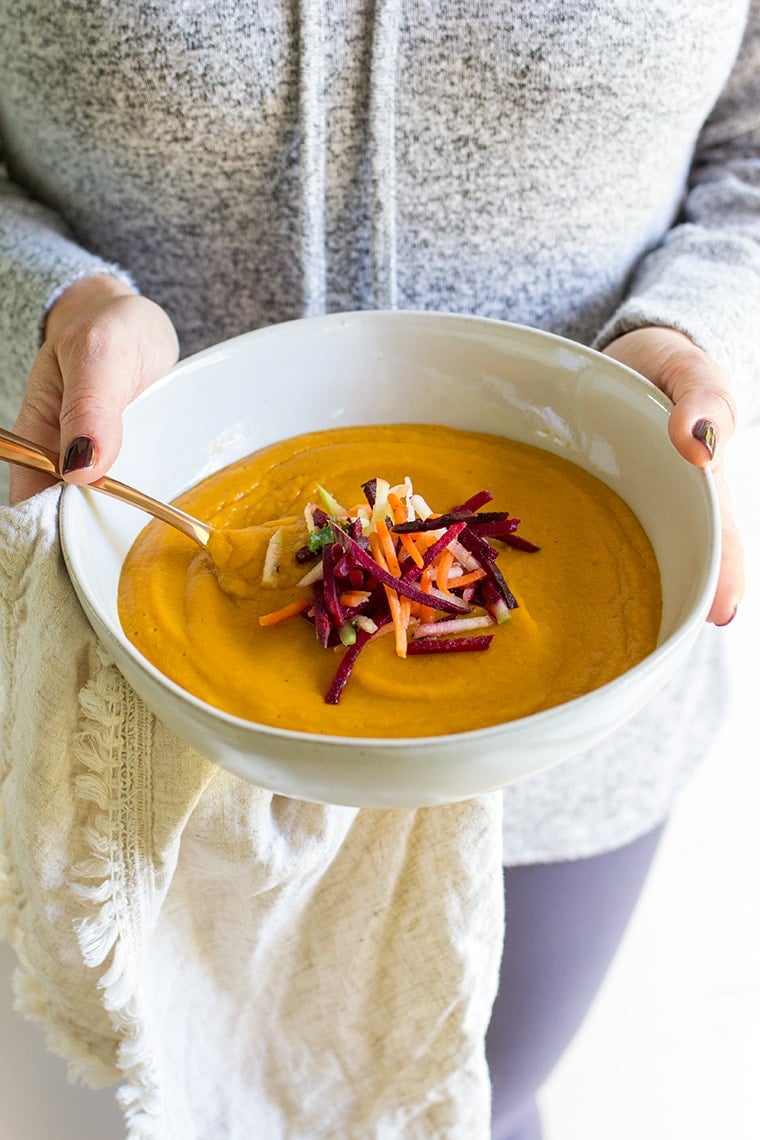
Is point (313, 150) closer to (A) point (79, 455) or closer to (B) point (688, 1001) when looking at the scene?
(A) point (79, 455)

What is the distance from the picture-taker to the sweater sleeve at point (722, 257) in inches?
43.2

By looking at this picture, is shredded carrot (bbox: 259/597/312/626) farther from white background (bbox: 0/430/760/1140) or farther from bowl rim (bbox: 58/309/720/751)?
white background (bbox: 0/430/760/1140)

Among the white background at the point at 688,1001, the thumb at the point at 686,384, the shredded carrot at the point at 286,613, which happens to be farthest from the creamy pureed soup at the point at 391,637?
the white background at the point at 688,1001

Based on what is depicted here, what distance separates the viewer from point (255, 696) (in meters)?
0.78

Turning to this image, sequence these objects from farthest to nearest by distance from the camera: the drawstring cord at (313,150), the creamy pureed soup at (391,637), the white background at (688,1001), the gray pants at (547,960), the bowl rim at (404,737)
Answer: the white background at (688,1001) < the gray pants at (547,960) < the drawstring cord at (313,150) < the creamy pureed soup at (391,637) < the bowl rim at (404,737)

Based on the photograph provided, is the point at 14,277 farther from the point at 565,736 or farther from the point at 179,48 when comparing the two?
the point at 565,736

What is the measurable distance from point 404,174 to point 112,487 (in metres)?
0.50

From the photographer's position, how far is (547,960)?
4.21ft

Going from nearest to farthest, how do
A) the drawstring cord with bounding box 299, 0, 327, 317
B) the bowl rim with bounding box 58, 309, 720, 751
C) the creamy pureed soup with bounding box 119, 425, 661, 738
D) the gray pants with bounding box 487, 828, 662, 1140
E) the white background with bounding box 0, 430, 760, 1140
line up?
1. the bowl rim with bounding box 58, 309, 720, 751
2. the creamy pureed soup with bounding box 119, 425, 661, 738
3. the drawstring cord with bounding box 299, 0, 327, 317
4. the gray pants with bounding box 487, 828, 662, 1140
5. the white background with bounding box 0, 430, 760, 1140

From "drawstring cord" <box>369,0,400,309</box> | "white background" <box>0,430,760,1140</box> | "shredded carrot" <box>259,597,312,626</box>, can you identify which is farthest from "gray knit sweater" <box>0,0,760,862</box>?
"white background" <box>0,430,760,1140</box>

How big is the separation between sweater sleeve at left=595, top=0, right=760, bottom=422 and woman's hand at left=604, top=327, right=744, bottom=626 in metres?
0.05

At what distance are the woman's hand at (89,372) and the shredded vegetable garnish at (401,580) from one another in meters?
0.19

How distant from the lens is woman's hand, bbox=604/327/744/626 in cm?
85

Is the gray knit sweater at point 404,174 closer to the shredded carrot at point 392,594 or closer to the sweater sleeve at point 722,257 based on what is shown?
the sweater sleeve at point 722,257
